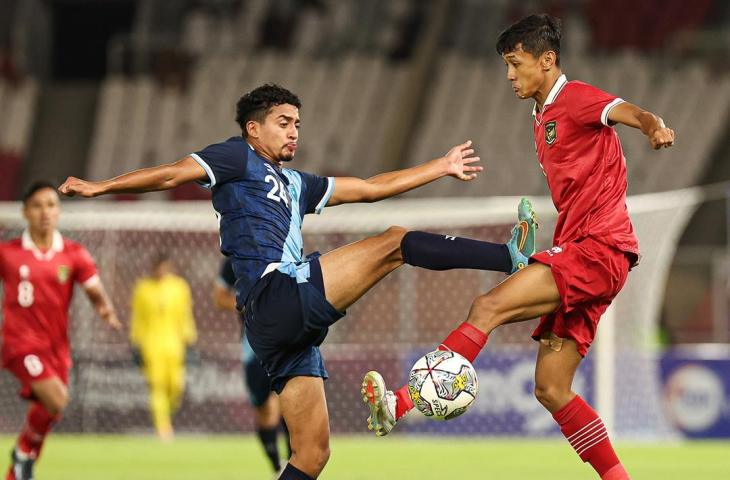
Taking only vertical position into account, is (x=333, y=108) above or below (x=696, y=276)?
above

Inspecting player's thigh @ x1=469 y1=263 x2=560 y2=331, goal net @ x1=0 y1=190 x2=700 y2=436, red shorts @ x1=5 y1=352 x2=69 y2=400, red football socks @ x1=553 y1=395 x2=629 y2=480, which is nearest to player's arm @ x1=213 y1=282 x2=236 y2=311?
red shorts @ x1=5 y1=352 x2=69 y2=400

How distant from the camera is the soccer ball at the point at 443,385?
622 centimetres

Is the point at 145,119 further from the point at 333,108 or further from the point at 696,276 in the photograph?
the point at 696,276

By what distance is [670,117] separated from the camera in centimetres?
Answer: 2256

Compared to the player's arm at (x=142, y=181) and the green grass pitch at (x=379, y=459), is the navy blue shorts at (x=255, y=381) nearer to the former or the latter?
the green grass pitch at (x=379, y=459)

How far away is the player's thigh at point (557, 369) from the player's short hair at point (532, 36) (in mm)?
1457

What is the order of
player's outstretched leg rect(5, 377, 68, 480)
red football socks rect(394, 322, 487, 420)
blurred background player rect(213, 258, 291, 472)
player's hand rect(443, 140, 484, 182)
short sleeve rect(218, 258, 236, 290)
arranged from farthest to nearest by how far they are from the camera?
short sleeve rect(218, 258, 236, 290) → blurred background player rect(213, 258, 291, 472) → player's outstretched leg rect(5, 377, 68, 480) → player's hand rect(443, 140, 484, 182) → red football socks rect(394, 322, 487, 420)

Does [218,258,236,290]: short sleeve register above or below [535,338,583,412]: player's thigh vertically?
above

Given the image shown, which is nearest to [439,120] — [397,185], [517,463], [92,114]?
[92,114]

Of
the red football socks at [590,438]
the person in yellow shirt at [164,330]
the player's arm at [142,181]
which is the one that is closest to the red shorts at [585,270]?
the red football socks at [590,438]

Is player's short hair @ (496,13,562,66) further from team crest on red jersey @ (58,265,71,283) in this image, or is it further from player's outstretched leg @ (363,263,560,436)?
team crest on red jersey @ (58,265,71,283)

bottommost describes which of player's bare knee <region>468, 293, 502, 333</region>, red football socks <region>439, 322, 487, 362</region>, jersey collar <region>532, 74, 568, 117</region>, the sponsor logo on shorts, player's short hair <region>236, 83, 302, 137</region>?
the sponsor logo on shorts

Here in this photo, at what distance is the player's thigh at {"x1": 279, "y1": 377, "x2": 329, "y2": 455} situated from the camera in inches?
265

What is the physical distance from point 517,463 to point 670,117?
11658 mm
